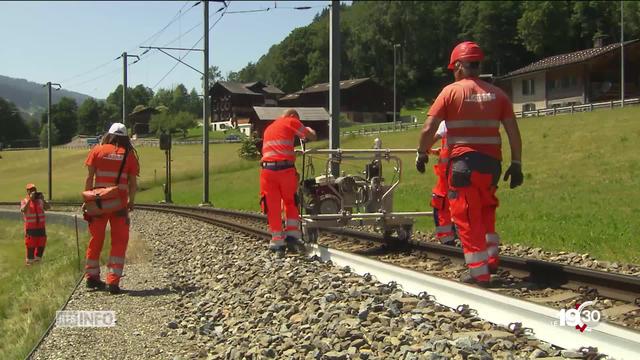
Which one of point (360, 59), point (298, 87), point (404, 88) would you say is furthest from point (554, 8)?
point (298, 87)

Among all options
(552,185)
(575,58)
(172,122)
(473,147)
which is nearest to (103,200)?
(473,147)

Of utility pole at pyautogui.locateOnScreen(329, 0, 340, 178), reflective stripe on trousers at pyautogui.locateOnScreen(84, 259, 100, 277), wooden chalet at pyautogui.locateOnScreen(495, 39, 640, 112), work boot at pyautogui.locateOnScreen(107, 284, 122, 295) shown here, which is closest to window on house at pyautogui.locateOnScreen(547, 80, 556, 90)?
wooden chalet at pyautogui.locateOnScreen(495, 39, 640, 112)

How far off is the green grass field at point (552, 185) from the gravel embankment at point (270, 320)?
446cm

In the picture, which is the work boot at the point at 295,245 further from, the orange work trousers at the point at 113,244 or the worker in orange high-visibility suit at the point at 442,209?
the orange work trousers at the point at 113,244

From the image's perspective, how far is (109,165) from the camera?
7961 millimetres

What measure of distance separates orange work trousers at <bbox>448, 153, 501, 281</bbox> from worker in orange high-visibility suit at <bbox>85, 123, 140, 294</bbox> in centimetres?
433

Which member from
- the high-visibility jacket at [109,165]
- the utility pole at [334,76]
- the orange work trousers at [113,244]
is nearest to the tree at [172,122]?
the utility pole at [334,76]

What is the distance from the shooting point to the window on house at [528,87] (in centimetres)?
7125

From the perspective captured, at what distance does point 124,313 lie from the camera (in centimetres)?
699

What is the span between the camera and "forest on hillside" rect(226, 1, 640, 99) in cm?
10825

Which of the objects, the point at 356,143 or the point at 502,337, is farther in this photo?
the point at 356,143

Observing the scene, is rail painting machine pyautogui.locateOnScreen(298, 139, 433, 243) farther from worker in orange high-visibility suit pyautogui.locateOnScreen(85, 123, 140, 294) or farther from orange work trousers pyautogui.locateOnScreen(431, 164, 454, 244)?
worker in orange high-visibility suit pyautogui.locateOnScreen(85, 123, 140, 294)

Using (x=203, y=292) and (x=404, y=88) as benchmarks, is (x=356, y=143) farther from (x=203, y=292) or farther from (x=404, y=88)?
(x=404, y=88)

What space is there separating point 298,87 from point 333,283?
123m
